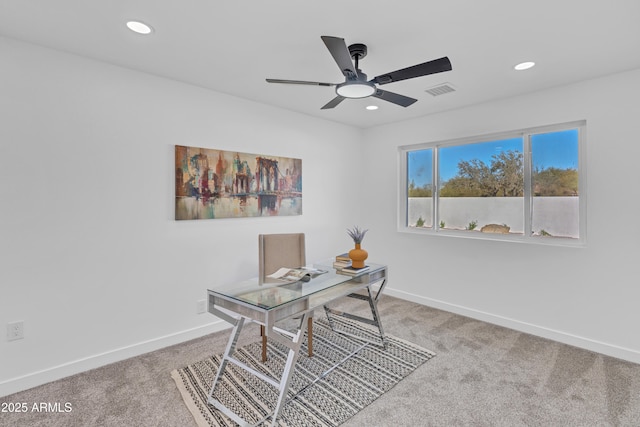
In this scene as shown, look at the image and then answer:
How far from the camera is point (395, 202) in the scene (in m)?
4.31

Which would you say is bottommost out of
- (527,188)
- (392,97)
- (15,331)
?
(15,331)

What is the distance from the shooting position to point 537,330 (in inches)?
121

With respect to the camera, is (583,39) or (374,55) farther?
(374,55)

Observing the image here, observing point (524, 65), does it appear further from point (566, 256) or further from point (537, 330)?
point (537, 330)

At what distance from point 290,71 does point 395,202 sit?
239cm

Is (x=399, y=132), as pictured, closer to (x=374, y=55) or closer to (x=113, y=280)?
(x=374, y=55)

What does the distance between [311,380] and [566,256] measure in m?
2.61

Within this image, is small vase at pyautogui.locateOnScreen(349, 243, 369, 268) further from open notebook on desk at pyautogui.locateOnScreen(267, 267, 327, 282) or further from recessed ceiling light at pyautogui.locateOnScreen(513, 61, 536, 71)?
recessed ceiling light at pyautogui.locateOnScreen(513, 61, 536, 71)

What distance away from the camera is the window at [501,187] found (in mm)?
3029

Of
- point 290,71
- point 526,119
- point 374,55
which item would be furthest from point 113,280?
point 526,119

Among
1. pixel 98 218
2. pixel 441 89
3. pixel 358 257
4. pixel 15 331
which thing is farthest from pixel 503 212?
pixel 15 331

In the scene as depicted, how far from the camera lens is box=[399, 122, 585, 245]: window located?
3029mm

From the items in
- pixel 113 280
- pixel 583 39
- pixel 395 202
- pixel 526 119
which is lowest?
pixel 113 280

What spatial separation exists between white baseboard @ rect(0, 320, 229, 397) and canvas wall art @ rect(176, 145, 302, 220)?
3.64ft
